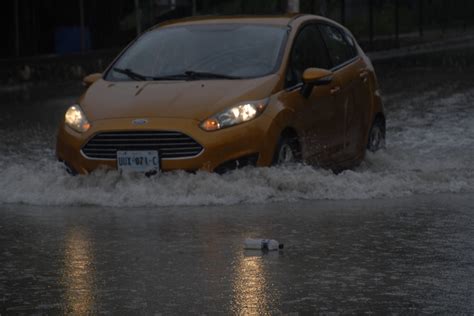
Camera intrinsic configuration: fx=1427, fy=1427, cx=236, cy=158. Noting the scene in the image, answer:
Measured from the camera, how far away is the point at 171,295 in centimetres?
727

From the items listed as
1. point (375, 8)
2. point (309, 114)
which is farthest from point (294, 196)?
point (375, 8)

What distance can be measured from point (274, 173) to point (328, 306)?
4476 mm

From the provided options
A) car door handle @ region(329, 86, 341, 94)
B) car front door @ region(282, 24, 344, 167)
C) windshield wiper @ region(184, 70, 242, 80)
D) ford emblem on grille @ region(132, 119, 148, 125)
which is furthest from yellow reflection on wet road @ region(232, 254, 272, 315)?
car door handle @ region(329, 86, 341, 94)

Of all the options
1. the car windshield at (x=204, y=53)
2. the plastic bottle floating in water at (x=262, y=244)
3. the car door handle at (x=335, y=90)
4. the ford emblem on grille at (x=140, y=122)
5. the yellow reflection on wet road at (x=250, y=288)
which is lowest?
the plastic bottle floating in water at (x=262, y=244)

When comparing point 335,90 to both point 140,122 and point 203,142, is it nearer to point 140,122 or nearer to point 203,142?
point 203,142

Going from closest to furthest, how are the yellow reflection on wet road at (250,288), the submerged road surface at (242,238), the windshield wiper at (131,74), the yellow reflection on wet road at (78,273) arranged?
the yellow reflection on wet road at (250,288), the yellow reflection on wet road at (78,273), the submerged road surface at (242,238), the windshield wiper at (131,74)

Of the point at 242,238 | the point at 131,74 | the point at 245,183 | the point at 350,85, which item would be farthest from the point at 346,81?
the point at 242,238

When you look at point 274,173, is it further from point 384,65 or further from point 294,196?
point 384,65

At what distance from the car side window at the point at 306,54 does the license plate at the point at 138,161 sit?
153cm

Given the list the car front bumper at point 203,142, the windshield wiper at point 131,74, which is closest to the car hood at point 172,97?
the car front bumper at point 203,142

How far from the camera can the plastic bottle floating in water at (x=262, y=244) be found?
8.70 meters

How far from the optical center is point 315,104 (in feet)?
40.7

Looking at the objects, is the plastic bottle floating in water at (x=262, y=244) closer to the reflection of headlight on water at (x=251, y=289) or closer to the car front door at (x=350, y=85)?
the reflection of headlight on water at (x=251, y=289)

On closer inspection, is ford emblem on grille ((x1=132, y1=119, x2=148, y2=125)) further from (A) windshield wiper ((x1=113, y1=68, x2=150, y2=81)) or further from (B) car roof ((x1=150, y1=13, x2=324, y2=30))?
(B) car roof ((x1=150, y1=13, x2=324, y2=30))
